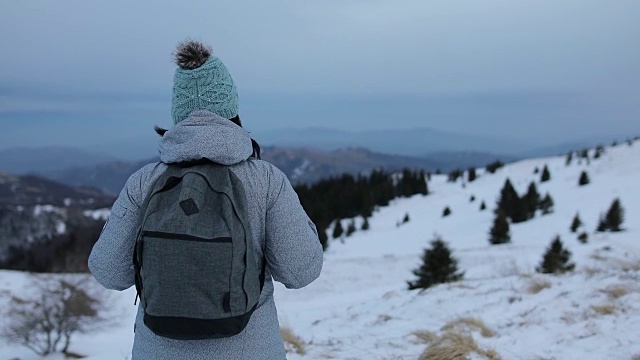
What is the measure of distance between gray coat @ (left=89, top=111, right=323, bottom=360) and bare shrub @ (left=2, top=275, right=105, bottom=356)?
13290 mm

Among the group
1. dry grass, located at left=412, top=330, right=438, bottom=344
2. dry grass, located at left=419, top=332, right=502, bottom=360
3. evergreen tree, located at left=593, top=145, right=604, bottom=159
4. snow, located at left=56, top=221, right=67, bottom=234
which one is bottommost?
snow, located at left=56, top=221, right=67, bottom=234

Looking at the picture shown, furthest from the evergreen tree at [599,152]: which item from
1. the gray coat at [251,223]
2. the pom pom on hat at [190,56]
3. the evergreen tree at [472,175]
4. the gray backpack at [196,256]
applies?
the gray backpack at [196,256]

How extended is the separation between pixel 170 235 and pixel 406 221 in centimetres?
2739

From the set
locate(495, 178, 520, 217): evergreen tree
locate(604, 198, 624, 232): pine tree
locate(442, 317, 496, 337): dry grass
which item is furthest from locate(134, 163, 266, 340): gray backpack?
locate(495, 178, 520, 217): evergreen tree

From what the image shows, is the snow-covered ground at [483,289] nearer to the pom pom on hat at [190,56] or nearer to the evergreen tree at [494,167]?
the pom pom on hat at [190,56]

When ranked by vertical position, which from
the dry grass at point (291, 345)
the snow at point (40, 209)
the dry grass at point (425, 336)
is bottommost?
the snow at point (40, 209)

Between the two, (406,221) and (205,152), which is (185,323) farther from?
(406,221)

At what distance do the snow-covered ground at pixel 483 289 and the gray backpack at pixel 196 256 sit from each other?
3.04m

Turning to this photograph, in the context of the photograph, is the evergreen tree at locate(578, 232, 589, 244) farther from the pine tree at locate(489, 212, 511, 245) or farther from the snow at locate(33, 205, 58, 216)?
the snow at locate(33, 205, 58, 216)

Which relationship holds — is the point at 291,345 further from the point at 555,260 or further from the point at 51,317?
the point at 51,317

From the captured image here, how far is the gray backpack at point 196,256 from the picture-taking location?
1.39 metres

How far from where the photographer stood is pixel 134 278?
66.2 inches

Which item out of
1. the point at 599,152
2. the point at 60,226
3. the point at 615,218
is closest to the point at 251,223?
the point at 615,218

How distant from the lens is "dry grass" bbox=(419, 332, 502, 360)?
3846 mm
